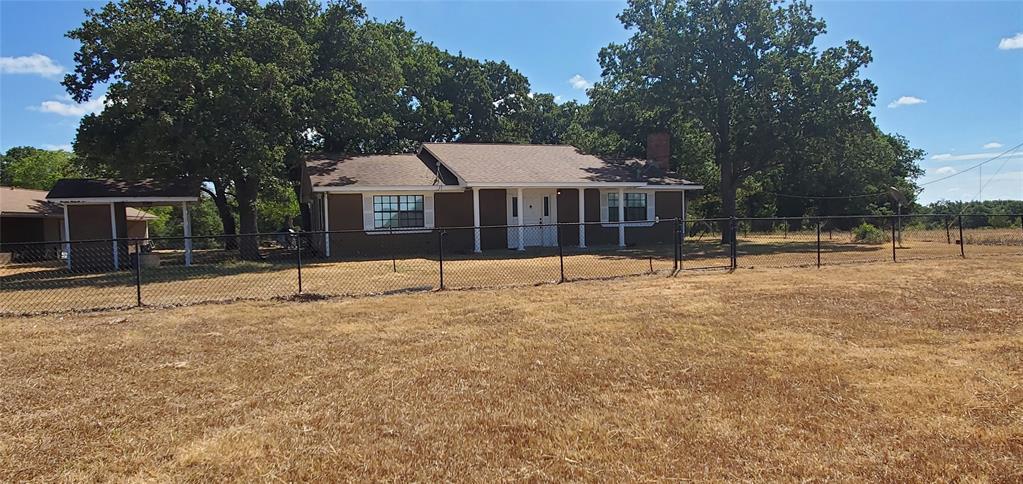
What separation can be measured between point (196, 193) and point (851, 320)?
63.4ft

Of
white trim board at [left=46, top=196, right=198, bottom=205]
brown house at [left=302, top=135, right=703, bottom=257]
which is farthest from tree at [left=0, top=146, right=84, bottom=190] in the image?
brown house at [left=302, top=135, right=703, bottom=257]

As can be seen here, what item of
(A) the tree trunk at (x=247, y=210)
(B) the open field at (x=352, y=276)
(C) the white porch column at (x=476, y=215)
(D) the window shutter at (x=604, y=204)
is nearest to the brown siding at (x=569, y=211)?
(D) the window shutter at (x=604, y=204)

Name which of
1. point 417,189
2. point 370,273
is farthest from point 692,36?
point 370,273

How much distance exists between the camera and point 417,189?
19.3 meters

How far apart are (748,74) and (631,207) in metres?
7.45

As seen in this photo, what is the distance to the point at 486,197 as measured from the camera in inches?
808

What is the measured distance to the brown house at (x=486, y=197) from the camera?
1909 centimetres

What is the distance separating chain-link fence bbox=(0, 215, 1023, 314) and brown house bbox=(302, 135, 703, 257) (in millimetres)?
126

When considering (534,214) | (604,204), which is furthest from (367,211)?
(604,204)

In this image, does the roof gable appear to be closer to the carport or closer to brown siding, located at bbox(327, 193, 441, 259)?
brown siding, located at bbox(327, 193, 441, 259)

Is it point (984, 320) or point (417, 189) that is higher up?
point (417, 189)

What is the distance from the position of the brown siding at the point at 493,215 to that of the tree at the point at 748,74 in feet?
27.8

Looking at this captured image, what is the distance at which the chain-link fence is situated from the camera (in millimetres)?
10406

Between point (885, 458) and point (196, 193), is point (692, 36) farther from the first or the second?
point (885, 458)
